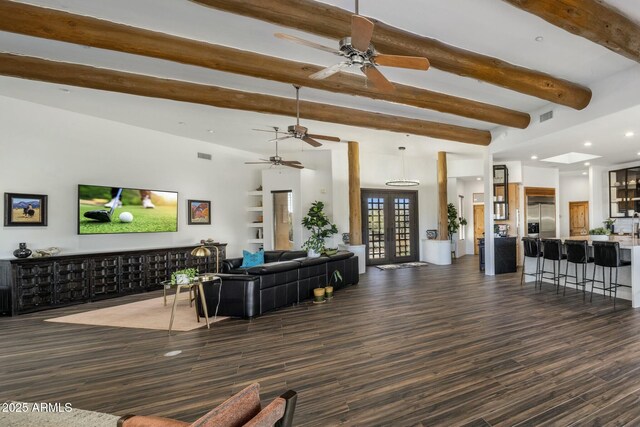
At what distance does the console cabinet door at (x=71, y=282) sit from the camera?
5352 mm

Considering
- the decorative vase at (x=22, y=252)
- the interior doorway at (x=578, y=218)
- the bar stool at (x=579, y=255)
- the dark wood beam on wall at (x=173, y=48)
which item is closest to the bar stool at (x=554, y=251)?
the bar stool at (x=579, y=255)

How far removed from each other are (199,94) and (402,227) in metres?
7.84

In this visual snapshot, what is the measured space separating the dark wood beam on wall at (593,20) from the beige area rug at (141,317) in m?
5.41

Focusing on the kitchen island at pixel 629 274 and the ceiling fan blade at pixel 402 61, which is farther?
the kitchen island at pixel 629 274

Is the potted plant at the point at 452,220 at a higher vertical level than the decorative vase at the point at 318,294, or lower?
higher

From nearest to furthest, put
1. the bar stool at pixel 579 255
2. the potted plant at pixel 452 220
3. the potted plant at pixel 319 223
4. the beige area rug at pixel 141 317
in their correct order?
the beige area rug at pixel 141 317 < the bar stool at pixel 579 255 < the potted plant at pixel 319 223 < the potted plant at pixel 452 220

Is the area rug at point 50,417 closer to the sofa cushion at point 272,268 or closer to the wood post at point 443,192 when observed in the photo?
the sofa cushion at point 272,268

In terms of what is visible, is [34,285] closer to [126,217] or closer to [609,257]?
[126,217]

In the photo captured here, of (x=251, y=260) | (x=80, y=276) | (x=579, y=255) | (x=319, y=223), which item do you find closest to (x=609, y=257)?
(x=579, y=255)

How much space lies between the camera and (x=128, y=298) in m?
6.04

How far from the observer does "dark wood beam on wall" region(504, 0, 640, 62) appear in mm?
2875

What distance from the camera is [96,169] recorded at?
643 cm

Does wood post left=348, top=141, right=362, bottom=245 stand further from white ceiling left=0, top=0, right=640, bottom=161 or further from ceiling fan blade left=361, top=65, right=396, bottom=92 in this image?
ceiling fan blade left=361, top=65, right=396, bottom=92

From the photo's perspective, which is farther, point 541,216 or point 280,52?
point 541,216
